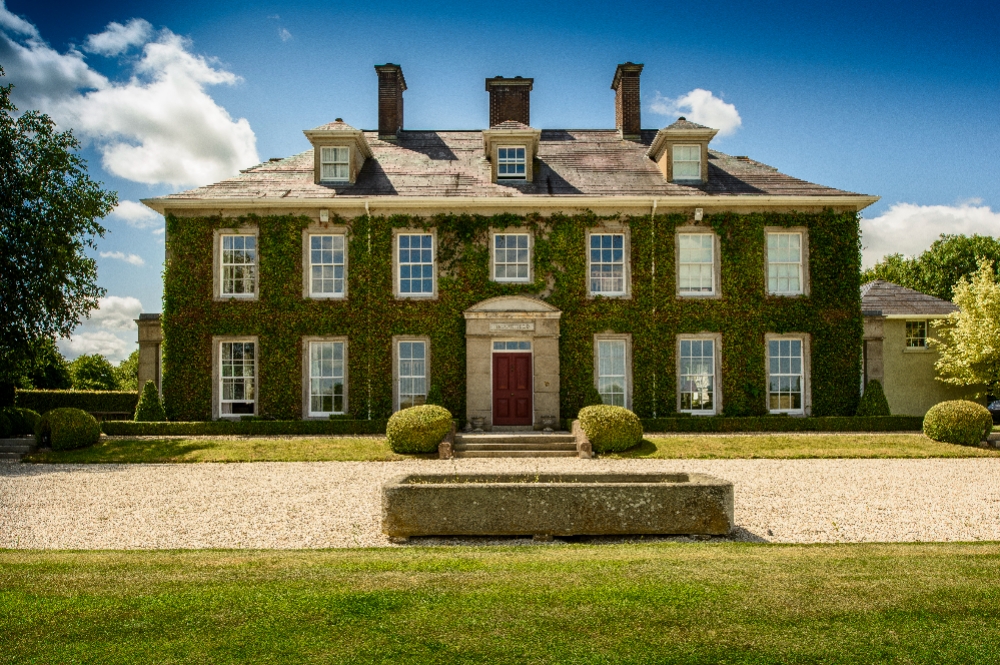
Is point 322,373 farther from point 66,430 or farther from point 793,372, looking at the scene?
point 793,372

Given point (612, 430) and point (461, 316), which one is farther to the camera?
point (461, 316)

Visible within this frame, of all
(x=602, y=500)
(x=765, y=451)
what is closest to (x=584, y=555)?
(x=602, y=500)

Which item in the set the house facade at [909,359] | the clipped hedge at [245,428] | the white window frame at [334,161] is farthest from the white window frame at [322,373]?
the house facade at [909,359]

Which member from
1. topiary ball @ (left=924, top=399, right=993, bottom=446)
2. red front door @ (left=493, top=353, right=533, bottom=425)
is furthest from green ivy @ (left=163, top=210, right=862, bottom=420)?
topiary ball @ (left=924, top=399, right=993, bottom=446)

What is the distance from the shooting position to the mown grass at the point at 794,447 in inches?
669

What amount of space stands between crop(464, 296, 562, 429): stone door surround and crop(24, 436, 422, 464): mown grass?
3.54 meters

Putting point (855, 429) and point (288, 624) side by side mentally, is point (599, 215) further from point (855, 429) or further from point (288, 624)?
point (288, 624)

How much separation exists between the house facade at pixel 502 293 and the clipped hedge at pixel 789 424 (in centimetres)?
156

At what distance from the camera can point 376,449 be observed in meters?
17.6

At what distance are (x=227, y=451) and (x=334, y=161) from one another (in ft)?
33.8

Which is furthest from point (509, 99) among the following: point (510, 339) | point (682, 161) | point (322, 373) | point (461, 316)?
point (322, 373)

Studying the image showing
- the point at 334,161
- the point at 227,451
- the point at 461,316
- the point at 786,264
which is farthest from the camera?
the point at 334,161

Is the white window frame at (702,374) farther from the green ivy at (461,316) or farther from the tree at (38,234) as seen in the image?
the tree at (38,234)

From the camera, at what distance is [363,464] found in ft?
53.0
